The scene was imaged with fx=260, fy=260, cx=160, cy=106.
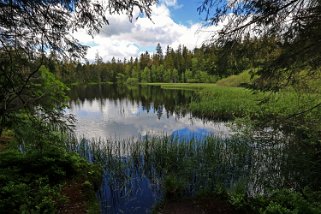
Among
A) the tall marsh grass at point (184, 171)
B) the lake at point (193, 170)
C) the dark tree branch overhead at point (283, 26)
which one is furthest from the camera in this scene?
the tall marsh grass at point (184, 171)

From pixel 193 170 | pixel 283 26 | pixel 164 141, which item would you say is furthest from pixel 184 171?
pixel 283 26

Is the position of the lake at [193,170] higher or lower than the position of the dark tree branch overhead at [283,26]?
lower

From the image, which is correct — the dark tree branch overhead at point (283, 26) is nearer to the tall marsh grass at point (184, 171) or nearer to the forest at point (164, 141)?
the forest at point (164, 141)

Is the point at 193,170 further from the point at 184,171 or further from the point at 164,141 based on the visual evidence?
the point at 164,141

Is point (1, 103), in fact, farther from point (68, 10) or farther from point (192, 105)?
point (192, 105)

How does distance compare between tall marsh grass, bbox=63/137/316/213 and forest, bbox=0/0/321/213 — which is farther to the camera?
tall marsh grass, bbox=63/137/316/213

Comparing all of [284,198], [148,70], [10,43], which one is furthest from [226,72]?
[148,70]

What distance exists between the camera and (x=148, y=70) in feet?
251

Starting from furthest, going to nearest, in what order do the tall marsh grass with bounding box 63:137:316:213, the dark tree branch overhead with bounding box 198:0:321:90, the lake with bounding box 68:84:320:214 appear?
1. the tall marsh grass with bounding box 63:137:316:213
2. the lake with bounding box 68:84:320:214
3. the dark tree branch overhead with bounding box 198:0:321:90

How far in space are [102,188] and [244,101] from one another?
564 inches

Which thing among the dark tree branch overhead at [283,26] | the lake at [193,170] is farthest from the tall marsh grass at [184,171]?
the dark tree branch overhead at [283,26]

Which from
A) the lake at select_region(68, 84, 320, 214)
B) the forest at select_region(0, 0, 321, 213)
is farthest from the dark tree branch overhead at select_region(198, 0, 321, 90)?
the lake at select_region(68, 84, 320, 214)

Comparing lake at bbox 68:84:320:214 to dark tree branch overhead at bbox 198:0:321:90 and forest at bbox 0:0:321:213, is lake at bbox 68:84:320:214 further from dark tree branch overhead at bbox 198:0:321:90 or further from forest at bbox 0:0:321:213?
dark tree branch overhead at bbox 198:0:321:90

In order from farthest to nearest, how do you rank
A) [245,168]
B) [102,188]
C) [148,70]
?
[148,70]
[245,168]
[102,188]
